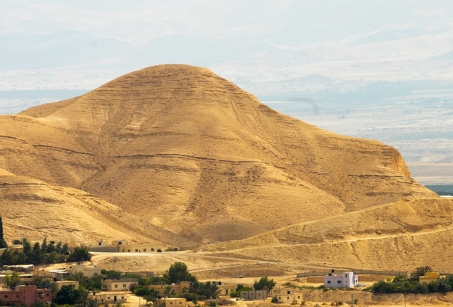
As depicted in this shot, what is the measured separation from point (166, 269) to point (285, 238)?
12901 mm

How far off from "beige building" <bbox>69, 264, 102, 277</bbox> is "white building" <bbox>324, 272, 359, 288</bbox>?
15145mm

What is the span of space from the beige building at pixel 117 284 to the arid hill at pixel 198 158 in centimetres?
3043

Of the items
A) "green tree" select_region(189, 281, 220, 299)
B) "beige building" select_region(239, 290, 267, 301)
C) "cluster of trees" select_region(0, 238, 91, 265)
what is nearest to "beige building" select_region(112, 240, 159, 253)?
"cluster of trees" select_region(0, 238, 91, 265)

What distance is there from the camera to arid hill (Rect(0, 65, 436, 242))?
5822 inches

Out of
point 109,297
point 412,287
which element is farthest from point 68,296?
point 412,287

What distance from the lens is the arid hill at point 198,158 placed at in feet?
485

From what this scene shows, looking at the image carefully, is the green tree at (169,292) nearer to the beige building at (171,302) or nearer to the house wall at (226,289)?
the beige building at (171,302)

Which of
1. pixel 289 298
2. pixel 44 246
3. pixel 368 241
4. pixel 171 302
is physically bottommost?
pixel 171 302

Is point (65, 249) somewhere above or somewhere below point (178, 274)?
above

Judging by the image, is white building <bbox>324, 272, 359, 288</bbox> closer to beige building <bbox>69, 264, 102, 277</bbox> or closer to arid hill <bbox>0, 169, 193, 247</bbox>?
beige building <bbox>69, 264, 102, 277</bbox>

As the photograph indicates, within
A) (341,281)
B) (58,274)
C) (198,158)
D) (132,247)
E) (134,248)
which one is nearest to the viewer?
(341,281)

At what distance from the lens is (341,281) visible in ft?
366

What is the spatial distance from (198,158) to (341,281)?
46.6 meters

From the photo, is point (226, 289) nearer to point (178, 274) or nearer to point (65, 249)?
point (178, 274)
